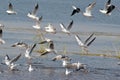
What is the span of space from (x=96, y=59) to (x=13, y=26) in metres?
16.0

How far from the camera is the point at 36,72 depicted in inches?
1037

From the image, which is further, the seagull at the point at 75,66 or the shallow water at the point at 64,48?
the seagull at the point at 75,66

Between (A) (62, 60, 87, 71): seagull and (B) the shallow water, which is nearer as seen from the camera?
(B) the shallow water

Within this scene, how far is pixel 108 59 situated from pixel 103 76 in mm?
5396

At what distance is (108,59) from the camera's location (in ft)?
104

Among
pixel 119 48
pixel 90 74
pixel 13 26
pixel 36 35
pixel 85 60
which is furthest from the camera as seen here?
pixel 13 26

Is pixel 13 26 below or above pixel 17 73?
above

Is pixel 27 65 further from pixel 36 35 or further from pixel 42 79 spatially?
A: pixel 36 35

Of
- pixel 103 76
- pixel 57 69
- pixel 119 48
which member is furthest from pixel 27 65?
pixel 119 48

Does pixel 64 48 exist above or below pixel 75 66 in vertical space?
above

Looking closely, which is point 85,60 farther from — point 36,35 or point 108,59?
point 36,35

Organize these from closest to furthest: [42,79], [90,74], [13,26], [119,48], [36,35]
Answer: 1. [42,79]
2. [90,74]
3. [119,48]
4. [36,35]
5. [13,26]

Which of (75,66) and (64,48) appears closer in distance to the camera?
(75,66)

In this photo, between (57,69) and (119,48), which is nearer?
(57,69)
